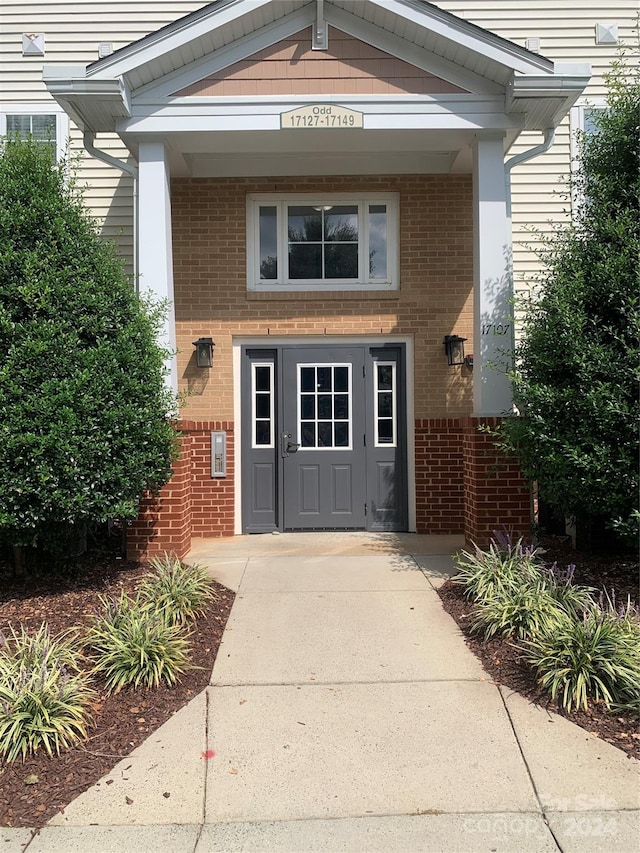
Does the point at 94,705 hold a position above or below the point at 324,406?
below

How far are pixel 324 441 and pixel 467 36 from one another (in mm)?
4464

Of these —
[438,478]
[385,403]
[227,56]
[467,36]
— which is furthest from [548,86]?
[438,478]

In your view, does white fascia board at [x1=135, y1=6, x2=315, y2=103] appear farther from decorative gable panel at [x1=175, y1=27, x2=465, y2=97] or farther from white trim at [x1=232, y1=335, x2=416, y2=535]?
white trim at [x1=232, y1=335, x2=416, y2=535]

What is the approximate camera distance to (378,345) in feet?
24.4

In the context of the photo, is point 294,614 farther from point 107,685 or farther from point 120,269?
point 120,269

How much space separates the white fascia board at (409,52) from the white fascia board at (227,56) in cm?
32

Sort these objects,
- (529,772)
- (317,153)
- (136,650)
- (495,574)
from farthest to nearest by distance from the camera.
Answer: (317,153) → (495,574) → (136,650) → (529,772)

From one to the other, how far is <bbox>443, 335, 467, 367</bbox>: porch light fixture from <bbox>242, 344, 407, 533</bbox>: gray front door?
562mm

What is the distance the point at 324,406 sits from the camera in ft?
24.5

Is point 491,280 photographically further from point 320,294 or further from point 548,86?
point 320,294

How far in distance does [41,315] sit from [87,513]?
156 centimetres

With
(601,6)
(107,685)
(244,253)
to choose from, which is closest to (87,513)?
(107,685)

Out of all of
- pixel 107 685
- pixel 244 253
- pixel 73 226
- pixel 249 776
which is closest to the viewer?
pixel 249 776

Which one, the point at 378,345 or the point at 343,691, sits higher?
the point at 378,345
